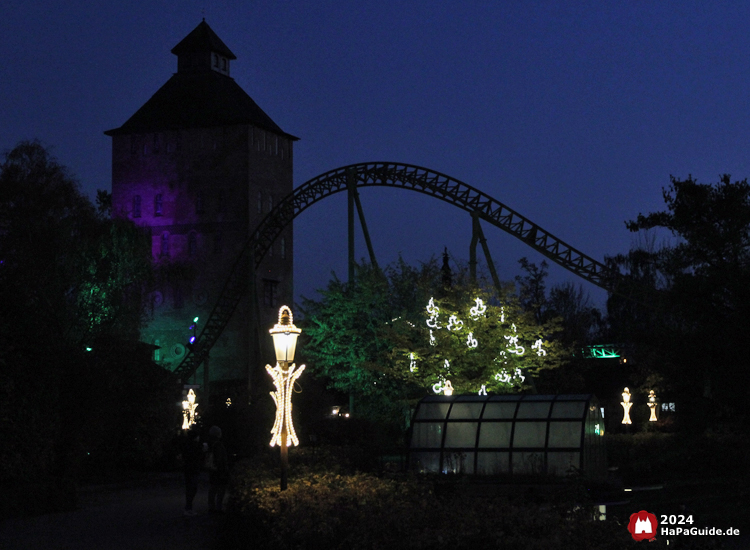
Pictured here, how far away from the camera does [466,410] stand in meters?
27.0

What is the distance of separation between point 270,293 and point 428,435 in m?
45.4

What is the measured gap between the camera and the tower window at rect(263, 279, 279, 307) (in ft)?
232

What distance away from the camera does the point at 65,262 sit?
29.3m

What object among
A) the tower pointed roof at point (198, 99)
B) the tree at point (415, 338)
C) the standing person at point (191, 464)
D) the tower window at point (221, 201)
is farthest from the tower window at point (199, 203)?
the standing person at point (191, 464)

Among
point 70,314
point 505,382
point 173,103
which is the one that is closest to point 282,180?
point 173,103

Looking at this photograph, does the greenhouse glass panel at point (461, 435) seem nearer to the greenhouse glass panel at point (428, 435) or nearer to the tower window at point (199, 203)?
the greenhouse glass panel at point (428, 435)

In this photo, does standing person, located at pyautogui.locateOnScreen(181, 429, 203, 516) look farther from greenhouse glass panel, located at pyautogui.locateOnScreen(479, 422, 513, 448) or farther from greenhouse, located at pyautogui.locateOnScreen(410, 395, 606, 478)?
greenhouse glass panel, located at pyautogui.locateOnScreen(479, 422, 513, 448)

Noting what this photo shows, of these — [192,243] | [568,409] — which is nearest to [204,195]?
[192,243]

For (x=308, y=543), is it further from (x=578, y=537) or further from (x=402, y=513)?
(x=578, y=537)

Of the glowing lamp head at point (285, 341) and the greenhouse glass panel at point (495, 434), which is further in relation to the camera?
the greenhouse glass panel at point (495, 434)

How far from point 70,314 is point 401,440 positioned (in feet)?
65.6

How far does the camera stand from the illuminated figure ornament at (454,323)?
40.8 meters

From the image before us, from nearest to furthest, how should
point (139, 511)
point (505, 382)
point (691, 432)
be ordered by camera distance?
point (139, 511) < point (691, 432) < point (505, 382)

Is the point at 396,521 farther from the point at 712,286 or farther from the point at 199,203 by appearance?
the point at 199,203
